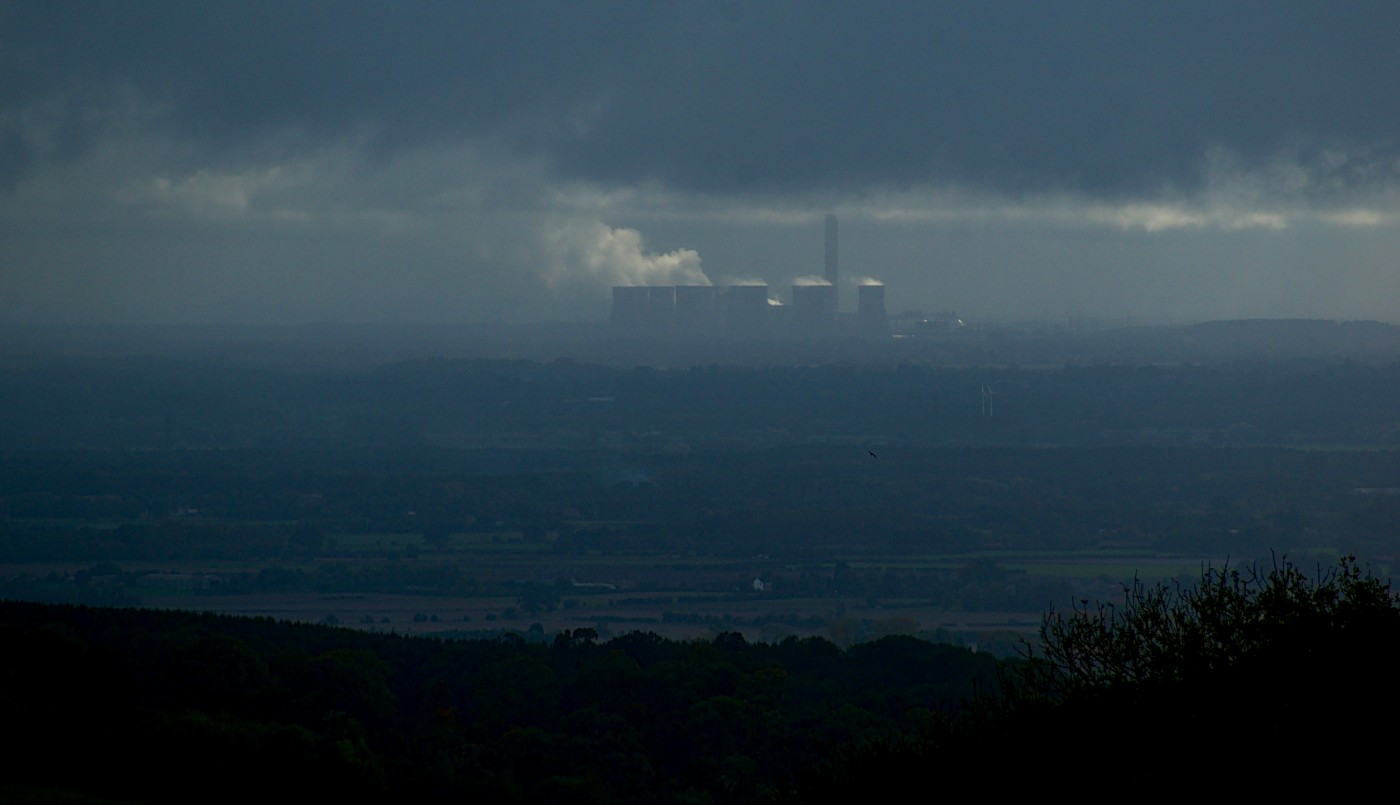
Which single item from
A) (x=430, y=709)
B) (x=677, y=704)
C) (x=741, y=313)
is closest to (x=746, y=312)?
(x=741, y=313)

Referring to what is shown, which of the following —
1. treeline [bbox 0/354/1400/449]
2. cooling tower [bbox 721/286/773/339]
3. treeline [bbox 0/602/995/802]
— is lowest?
Result: treeline [bbox 0/602/995/802]

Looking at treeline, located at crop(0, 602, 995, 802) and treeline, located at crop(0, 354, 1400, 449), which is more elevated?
treeline, located at crop(0, 354, 1400, 449)

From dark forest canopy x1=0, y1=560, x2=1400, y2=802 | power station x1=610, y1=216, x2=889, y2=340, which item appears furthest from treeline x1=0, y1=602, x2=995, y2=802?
power station x1=610, y1=216, x2=889, y2=340

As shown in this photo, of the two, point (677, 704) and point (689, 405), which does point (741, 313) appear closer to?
point (689, 405)

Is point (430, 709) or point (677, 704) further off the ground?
point (677, 704)

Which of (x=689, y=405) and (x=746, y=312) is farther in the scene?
(x=746, y=312)

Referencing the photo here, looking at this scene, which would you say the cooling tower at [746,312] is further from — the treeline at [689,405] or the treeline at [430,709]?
the treeline at [430,709]

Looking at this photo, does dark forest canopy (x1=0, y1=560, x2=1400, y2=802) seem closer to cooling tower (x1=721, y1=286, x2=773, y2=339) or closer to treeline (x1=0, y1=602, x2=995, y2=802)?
treeline (x1=0, y1=602, x2=995, y2=802)

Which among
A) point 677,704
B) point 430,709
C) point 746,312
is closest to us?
point 677,704
